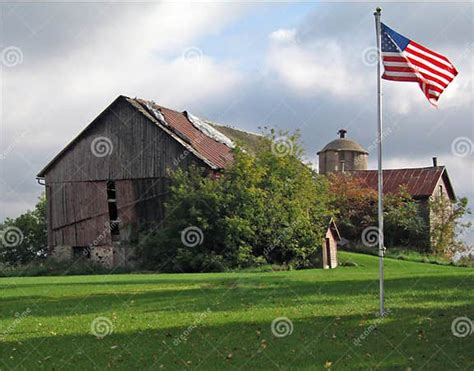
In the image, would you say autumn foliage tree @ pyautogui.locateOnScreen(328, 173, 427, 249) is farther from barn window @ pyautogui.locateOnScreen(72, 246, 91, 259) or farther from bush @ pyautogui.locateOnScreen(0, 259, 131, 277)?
bush @ pyautogui.locateOnScreen(0, 259, 131, 277)

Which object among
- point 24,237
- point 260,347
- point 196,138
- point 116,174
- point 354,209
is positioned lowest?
point 24,237

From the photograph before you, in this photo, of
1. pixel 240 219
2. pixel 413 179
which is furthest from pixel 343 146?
pixel 240 219

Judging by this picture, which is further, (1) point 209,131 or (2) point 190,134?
(1) point 209,131

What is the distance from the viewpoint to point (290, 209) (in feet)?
135

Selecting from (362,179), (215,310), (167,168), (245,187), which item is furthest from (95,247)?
(215,310)

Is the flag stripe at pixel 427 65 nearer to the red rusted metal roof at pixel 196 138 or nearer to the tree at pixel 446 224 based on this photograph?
the red rusted metal roof at pixel 196 138

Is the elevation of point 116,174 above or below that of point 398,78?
below

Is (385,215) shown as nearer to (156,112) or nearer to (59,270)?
(156,112)

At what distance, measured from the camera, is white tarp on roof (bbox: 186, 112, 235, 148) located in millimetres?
50338

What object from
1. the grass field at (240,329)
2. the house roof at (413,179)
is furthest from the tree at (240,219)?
the house roof at (413,179)

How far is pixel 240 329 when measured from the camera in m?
13.7

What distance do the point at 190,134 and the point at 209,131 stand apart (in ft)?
11.1

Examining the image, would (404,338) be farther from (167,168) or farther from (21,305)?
(167,168)

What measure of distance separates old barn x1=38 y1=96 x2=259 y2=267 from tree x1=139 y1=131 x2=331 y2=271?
2.81 m
